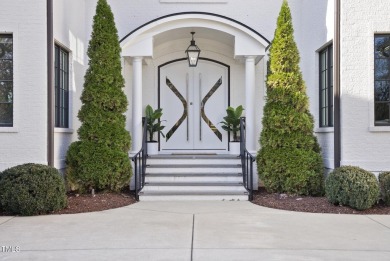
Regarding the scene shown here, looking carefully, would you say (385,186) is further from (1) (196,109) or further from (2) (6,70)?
(2) (6,70)

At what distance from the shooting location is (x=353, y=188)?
8.05 metres

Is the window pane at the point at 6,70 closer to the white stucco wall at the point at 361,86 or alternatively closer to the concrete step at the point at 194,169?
the concrete step at the point at 194,169

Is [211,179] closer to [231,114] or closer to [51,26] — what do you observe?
[231,114]

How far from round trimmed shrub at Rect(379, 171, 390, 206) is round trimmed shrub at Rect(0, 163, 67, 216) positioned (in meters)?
5.84

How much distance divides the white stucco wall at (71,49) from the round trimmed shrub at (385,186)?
647 cm

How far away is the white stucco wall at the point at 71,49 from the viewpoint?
32.5 feet

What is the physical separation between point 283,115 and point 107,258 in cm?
555

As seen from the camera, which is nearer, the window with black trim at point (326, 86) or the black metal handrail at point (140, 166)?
the black metal handrail at point (140, 166)

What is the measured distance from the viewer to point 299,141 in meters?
9.58

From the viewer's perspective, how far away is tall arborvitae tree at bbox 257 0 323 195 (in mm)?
9438

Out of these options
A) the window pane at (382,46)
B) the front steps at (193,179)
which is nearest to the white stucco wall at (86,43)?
the window pane at (382,46)

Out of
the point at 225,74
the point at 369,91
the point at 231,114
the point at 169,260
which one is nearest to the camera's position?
the point at 169,260

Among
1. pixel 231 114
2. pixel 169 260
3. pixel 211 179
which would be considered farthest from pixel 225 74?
pixel 169 260

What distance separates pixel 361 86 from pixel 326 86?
4.27 ft
